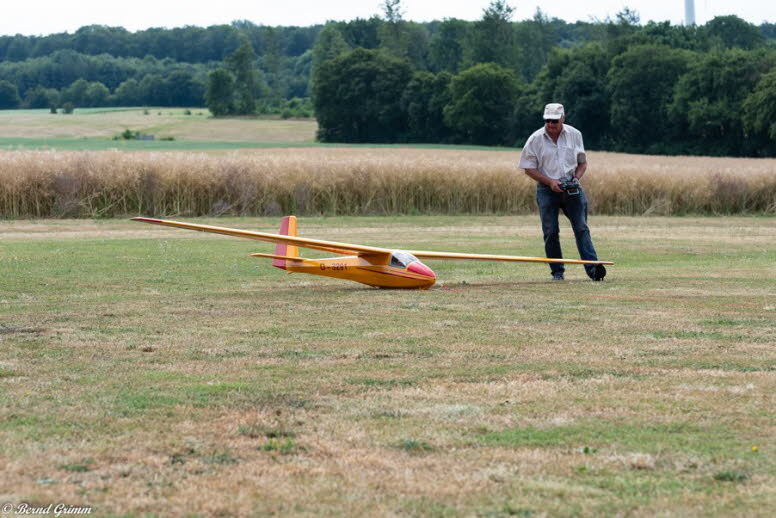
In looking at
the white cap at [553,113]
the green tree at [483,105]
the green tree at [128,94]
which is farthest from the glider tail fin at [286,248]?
the green tree at [128,94]

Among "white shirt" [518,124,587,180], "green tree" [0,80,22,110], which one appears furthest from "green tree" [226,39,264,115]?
"white shirt" [518,124,587,180]

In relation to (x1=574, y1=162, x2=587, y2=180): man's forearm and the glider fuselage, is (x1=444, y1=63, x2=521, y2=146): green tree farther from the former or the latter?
the glider fuselage

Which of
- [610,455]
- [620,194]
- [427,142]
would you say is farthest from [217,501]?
[427,142]

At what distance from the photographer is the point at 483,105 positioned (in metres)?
97.1

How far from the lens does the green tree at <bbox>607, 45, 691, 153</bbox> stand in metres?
86.6

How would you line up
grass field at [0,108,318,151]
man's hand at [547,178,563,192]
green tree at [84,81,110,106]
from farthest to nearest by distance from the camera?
1. green tree at [84,81,110,106]
2. grass field at [0,108,318,151]
3. man's hand at [547,178,563,192]

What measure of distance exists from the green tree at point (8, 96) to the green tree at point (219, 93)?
2659cm

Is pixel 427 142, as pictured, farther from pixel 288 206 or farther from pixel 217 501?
pixel 217 501

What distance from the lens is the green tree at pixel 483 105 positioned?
95.9m

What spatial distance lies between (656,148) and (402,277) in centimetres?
7723

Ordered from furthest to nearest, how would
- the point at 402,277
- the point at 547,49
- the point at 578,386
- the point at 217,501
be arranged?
the point at 547,49
the point at 402,277
the point at 578,386
the point at 217,501

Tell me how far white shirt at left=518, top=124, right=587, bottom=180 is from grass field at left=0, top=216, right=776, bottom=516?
135 centimetres

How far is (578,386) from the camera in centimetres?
634

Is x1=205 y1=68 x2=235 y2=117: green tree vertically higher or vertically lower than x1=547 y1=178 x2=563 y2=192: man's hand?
higher
